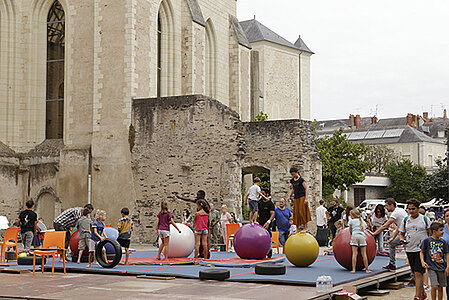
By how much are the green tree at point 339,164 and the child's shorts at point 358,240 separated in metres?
33.7

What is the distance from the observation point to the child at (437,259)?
966 cm

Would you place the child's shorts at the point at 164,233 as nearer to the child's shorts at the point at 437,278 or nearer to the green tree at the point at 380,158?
the child's shorts at the point at 437,278

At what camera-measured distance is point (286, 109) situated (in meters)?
50.5

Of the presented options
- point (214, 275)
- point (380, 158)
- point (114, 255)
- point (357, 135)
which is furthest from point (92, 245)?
point (357, 135)

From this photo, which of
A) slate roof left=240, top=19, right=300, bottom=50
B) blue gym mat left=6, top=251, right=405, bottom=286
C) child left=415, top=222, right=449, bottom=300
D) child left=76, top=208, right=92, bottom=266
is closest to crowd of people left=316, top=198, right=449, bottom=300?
child left=415, top=222, right=449, bottom=300

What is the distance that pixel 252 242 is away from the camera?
587 inches

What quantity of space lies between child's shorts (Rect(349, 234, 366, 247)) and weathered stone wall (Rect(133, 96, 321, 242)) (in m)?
11.0

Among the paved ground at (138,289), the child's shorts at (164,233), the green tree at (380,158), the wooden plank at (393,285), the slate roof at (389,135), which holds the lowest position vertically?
the wooden plank at (393,285)

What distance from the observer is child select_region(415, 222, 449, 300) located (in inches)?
380

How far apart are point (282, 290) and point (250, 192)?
697 cm

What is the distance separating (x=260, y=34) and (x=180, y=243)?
1414 inches

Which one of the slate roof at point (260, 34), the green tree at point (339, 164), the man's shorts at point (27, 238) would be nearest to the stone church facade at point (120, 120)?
the man's shorts at point (27, 238)

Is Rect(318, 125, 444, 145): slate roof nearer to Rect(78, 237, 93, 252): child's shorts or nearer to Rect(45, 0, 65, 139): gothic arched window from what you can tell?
Rect(45, 0, 65, 139): gothic arched window

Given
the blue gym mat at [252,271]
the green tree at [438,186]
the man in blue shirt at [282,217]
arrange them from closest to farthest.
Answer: the blue gym mat at [252,271] → the man in blue shirt at [282,217] → the green tree at [438,186]
